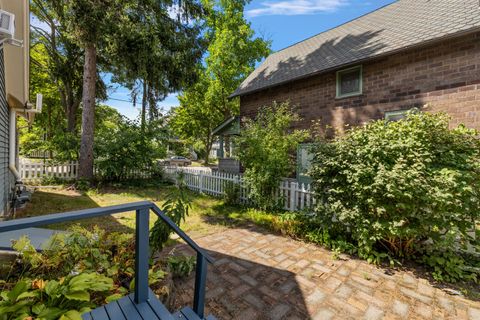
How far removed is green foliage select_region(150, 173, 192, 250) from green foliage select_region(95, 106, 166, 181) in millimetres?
8419

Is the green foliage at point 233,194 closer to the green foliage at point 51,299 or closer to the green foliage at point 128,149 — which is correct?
the green foliage at point 128,149

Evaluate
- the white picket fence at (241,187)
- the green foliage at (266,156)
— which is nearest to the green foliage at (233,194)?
the white picket fence at (241,187)

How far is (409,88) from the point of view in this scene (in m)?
6.49

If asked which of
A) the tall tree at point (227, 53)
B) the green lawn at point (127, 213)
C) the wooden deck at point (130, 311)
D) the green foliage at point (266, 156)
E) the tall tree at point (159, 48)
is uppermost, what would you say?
the tall tree at point (227, 53)

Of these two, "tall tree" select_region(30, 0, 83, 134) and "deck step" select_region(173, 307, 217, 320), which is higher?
"tall tree" select_region(30, 0, 83, 134)

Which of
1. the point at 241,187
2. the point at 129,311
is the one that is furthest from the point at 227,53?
the point at 129,311

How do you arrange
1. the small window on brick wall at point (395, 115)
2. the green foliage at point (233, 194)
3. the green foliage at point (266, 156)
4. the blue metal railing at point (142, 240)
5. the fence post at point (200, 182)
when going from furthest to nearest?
the fence post at point (200, 182) → the green foliage at point (233, 194) → the small window on brick wall at point (395, 115) → the green foliage at point (266, 156) → the blue metal railing at point (142, 240)

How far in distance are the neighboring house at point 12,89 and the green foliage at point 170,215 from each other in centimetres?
422

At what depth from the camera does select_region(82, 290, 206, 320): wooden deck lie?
1.59 m

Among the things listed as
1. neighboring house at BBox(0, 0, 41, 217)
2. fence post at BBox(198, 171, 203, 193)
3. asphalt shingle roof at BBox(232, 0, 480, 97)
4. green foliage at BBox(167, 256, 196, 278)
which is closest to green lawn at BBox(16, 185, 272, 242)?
neighboring house at BBox(0, 0, 41, 217)

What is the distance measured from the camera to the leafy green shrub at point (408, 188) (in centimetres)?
Result: 343

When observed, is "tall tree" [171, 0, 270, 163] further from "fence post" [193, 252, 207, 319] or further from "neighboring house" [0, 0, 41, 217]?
"fence post" [193, 252, 207, 319]

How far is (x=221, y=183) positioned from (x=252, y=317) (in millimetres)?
6206

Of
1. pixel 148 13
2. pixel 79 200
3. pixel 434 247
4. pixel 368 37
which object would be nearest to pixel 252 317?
pixel 434 247
